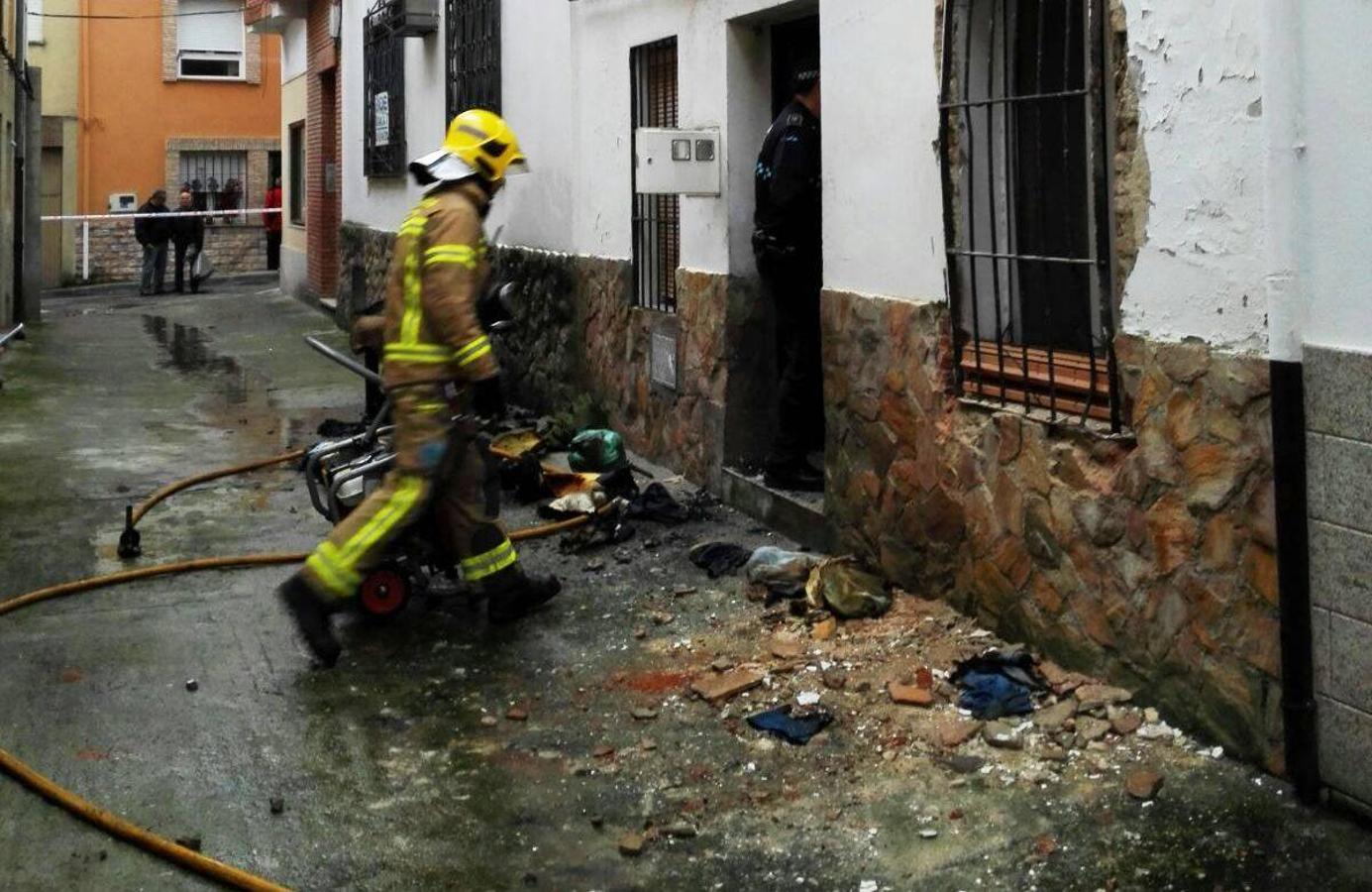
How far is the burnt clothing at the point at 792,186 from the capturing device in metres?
8.01

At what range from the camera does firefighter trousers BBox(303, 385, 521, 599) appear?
629 cm

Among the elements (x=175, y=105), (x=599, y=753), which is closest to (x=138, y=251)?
(x=175, y=105)

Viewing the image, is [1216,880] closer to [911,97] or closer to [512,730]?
[512,730]

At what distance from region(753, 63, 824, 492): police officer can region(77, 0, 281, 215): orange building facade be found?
25503 millimetres

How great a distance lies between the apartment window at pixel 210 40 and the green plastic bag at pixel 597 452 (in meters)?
25.5

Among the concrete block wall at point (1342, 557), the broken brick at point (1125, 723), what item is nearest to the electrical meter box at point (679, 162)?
the broken brick at point (1125, 723)

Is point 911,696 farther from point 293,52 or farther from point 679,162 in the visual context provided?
point 293,52

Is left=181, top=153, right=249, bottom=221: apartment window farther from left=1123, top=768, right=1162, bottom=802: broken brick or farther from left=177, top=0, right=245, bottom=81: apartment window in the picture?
left=1123, top=768, right=1162, bottom=802: broken brick

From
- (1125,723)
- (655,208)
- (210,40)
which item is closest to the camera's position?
(1125,723)

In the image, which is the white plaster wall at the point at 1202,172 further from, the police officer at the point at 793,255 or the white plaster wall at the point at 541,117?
the white plaster wall at the point at 541,117

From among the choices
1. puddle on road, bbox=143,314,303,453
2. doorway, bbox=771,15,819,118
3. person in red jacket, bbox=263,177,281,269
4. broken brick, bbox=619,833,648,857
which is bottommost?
broken brick, bbox=619,833,648,857

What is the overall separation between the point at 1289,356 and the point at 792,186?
3694 millimetres

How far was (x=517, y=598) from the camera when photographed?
6820 millimetres

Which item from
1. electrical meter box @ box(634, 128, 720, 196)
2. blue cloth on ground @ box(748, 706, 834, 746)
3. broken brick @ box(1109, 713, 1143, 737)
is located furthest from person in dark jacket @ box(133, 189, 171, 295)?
broken brick @ box(1109, 713, 1143, 737)
